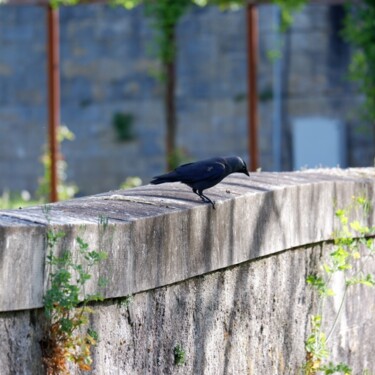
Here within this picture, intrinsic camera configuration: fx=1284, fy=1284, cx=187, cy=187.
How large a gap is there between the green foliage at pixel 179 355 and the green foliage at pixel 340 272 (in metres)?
1.23

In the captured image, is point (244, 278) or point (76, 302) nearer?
point (76, 302)

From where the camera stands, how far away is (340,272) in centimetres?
628

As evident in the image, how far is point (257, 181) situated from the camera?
5.88 metres

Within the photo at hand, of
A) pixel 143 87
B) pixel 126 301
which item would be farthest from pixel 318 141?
pixel 126 301

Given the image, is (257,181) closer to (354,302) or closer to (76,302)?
(354,302)

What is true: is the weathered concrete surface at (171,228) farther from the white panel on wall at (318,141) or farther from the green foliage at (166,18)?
the white panel on wall at (318,141)

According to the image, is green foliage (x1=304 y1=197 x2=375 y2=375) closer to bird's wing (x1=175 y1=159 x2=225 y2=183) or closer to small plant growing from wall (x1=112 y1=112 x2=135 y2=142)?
bird's wing (x1=175 y1=159 x2=225 y2=183)

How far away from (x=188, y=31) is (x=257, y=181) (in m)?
13.8

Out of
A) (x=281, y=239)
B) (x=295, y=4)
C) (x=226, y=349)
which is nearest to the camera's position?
(x=226, y=349)

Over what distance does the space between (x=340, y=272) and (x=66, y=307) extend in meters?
2.57

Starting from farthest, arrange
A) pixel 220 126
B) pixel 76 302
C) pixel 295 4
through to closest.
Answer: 1. pixel 220 126
2. pixel 295 4
3. pixel 76 302

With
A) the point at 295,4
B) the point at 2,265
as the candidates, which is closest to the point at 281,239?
the point at 2,265

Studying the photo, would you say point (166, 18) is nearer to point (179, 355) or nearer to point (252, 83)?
point (252, 83)

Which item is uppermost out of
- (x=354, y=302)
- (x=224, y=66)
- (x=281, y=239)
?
(x=224, y=66)
